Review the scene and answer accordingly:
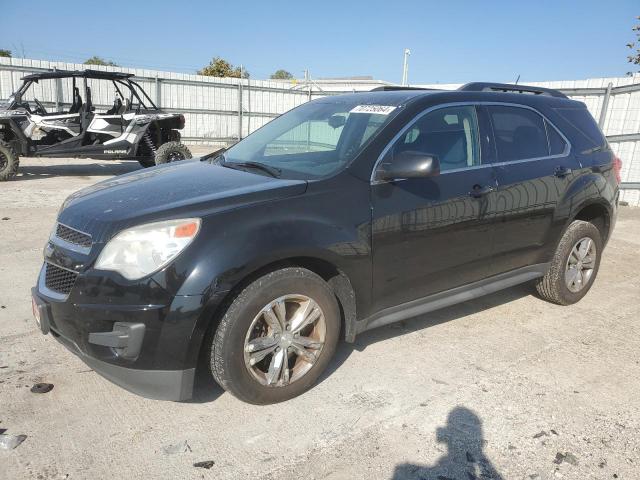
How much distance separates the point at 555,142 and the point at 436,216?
155 centimetres

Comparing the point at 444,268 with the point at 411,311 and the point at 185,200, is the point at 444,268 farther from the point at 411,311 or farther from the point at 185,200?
the point at 185,200

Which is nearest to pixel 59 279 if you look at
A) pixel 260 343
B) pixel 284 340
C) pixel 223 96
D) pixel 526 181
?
pixel 260 343

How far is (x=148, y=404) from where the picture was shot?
9.09ft

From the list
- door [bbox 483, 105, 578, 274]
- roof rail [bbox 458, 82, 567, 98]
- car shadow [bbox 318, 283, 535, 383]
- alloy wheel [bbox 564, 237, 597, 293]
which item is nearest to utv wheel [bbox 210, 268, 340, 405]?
car shadow [bbox 318, 283, 535, 383]

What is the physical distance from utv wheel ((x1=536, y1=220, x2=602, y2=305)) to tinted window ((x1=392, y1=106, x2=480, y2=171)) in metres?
1.33

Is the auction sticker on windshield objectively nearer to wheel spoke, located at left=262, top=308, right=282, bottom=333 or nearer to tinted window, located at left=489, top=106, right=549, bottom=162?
tinted window, located at left=489, top=106, right=549, bottom=162

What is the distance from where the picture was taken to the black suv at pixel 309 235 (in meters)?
2.41

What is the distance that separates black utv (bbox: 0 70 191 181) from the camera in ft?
31.8

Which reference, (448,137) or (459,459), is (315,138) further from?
(459,459)

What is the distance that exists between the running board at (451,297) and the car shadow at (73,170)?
9.40 metres

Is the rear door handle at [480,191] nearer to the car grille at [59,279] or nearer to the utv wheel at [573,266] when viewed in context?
the utv wheel at [573,266]

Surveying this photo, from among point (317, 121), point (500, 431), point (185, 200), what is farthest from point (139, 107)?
point (500, 431)

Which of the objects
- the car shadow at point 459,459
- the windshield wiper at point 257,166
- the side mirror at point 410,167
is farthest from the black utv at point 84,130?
the car shadow at point 459,459

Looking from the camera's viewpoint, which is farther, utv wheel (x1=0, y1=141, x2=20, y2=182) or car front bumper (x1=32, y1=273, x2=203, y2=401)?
utv wheel (x1=0, y1=141, x2=20, y2=182)
